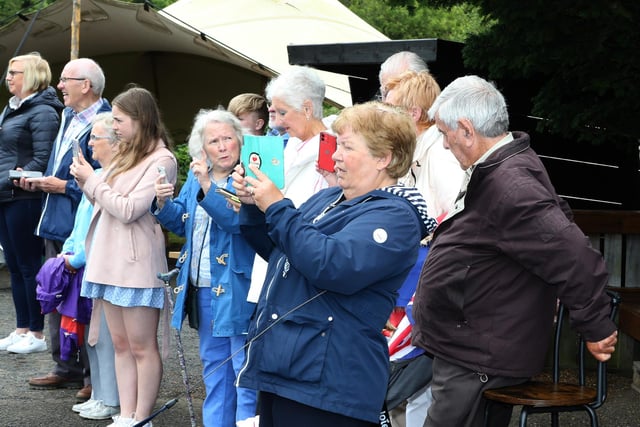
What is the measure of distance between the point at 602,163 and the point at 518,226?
19.0ft

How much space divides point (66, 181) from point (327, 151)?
348cm

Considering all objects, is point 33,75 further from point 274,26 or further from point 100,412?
point 274,26

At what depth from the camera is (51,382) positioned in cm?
679

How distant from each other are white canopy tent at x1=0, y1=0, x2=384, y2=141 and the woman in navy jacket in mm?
7976

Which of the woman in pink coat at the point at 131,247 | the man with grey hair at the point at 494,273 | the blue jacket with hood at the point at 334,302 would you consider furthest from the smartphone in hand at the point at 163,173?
the blue jacket with hood at the point at 334,302

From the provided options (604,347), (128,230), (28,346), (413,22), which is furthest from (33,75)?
(413,22)

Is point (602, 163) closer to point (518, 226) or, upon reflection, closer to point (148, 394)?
point (148, 394)

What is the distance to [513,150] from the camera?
366 centimetres

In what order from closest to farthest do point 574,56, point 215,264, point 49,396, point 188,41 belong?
point 215,264
point 574,56
point 49,396
point 188,41

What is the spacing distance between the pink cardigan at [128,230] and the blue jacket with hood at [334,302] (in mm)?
2266

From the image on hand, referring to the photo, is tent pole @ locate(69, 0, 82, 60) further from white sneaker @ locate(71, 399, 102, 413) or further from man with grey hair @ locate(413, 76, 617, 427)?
man with grey hair @ locate(413, 76, 617, 427)

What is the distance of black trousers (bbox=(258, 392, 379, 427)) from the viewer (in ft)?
10.2

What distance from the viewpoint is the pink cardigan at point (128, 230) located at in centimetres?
534

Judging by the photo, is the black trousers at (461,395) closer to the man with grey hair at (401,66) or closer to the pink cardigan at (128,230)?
the man with grey hair at (401,66)
